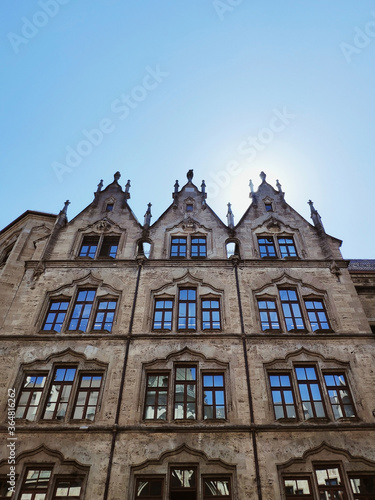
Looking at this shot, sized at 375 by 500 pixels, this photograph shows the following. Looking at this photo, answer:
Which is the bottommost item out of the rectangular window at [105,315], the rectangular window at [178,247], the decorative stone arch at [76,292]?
the rectangular window at [105,315]

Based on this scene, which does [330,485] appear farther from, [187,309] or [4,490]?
[4,490]

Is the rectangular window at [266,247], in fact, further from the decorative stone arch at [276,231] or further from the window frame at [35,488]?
the window frame at [35,488]

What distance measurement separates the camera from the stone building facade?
500 inches

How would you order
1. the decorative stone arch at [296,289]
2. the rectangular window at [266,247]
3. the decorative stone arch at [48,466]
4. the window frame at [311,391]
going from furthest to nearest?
the rectangular window at [266,247], the decorative stone arch at [296,289], the window frame at [311,391], the decorative stone arch at [48,466]

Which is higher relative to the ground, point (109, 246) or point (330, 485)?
point (109, 246)

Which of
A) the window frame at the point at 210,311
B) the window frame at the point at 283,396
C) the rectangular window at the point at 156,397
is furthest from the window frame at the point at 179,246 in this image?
the window frame at the point at 283,396

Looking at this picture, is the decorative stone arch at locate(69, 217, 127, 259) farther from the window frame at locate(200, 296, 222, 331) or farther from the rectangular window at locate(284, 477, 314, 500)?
the rectangular window at locate(284, 477, 314, 500)

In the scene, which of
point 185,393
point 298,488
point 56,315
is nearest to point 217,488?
point 298,488

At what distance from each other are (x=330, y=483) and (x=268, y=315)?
681cm

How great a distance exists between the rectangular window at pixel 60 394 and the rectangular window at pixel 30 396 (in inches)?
17.1

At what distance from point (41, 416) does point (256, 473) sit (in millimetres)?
7868

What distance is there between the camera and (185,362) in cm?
1557

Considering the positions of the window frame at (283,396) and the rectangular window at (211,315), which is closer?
the window frame at (283,396)

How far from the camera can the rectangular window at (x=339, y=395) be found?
14.2m
